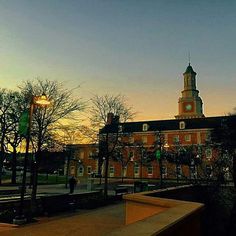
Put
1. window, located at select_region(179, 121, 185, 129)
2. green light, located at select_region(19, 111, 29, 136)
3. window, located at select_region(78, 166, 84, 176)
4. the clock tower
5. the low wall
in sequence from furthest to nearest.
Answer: the clock tower → window, located at select_region(78, 166, 84, 176) → window, located at select_region(179, 121, 185, 129) → green light, located at select_region(19, 111, 29, 136) → the low wall

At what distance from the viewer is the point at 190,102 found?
320 feet

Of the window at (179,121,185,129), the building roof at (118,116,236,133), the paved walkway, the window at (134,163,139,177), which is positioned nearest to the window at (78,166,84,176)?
the window at (134,163,139,177)

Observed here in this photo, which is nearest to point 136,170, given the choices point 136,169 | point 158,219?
point 136,169

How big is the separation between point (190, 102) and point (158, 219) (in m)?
96.4

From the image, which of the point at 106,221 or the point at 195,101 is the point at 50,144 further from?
the point at 195,101

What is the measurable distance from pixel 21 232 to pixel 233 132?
90.3ft

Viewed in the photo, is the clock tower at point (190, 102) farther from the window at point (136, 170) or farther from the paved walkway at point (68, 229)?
the paved walkway at point (68, 229)

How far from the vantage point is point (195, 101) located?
97125mm

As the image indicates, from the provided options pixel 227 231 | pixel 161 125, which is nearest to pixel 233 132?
pixel 227 231

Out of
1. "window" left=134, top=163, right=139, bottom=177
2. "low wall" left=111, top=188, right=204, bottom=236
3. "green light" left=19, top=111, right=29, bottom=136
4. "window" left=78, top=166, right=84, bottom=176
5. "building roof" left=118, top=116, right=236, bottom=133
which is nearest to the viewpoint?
"low wall" left=111, top=188, right=204, bottom=236

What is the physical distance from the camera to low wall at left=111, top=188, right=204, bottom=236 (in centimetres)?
346

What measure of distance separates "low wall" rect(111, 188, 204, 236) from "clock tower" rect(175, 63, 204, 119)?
86.7m

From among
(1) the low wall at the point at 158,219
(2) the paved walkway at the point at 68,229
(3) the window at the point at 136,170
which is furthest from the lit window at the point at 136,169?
(1) the low wall at the point at 158,219

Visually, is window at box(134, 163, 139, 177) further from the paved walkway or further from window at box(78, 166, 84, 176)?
the paved walkway
